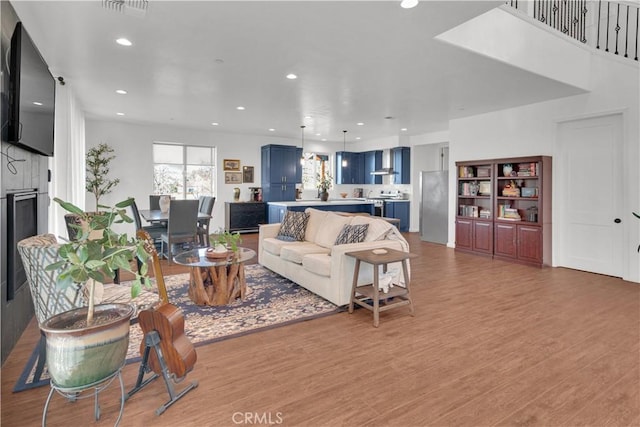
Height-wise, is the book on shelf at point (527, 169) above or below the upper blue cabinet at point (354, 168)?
below

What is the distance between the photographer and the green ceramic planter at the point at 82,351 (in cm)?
150

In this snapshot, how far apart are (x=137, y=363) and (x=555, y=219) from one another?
20.3ft

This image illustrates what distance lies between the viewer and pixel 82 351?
1518 mm

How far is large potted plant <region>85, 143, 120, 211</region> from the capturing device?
7.38 meters

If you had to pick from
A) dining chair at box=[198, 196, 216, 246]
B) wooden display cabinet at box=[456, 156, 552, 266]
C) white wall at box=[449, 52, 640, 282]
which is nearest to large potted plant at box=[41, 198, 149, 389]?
dining chair at box=[198, 196, 216, 246]

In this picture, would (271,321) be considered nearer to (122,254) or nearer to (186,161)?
(122,254)

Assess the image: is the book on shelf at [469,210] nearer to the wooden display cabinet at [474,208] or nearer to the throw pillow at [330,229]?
the wooden display cabinet at [474,208]

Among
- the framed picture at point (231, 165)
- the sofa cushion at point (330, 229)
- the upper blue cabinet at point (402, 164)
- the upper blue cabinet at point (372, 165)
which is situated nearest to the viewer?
the sofa cushion at point (330, 229)

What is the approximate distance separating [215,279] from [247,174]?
247 inches

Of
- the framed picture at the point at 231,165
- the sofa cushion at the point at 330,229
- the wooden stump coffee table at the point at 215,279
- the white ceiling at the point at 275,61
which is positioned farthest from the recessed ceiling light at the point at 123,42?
the framed picture at the point at 231,165

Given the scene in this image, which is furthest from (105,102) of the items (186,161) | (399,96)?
(399,96)

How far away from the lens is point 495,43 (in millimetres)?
3893

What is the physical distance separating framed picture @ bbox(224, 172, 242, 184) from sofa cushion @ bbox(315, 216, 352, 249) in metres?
5.15

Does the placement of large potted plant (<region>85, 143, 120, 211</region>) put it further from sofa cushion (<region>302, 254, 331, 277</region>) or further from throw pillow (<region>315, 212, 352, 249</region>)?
sofa cushion (<region>302, 254, 331, 277</region>)
